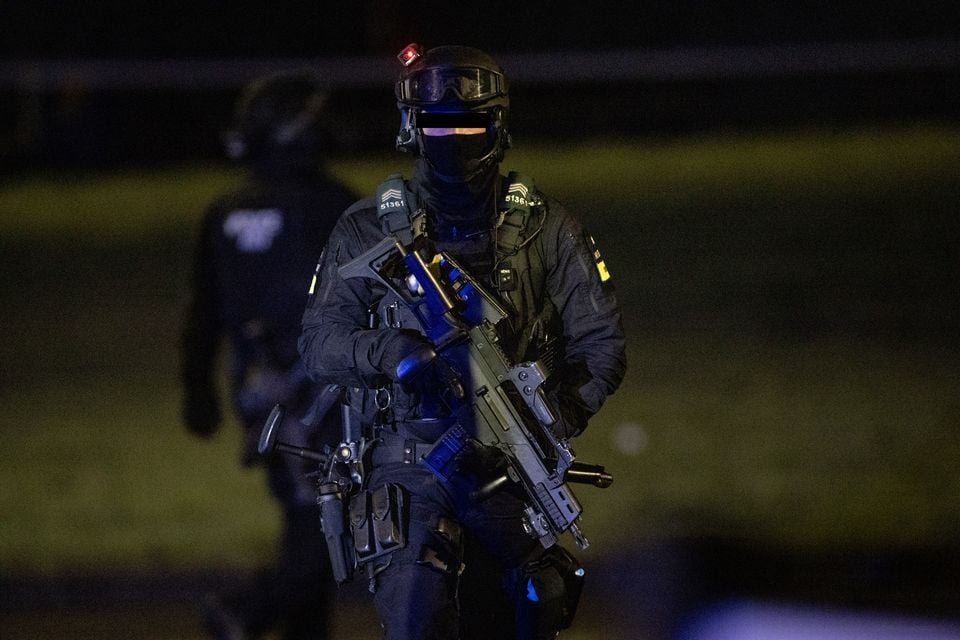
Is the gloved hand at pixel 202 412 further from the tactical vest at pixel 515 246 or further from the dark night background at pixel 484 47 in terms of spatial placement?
the dark night background at pixel 484 47

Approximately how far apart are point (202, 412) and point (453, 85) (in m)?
1.83

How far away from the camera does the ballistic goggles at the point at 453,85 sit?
320 centimetres

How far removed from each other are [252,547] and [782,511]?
2342mm

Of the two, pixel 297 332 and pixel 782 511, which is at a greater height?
pixel 297 332

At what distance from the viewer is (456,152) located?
10.6ft

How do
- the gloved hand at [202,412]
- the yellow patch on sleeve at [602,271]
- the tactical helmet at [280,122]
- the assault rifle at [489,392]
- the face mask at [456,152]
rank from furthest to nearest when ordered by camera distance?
the gloved hand at [202,412] < the tactical helmet at [280,122] < the yellow patch on sleeve at [602,271] < the face mask at [456,152] < the assault rifle at [489,392]

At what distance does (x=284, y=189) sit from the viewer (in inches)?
173

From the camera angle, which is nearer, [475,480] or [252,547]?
[475,480]

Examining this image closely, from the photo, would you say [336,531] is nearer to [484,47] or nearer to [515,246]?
[515,246]

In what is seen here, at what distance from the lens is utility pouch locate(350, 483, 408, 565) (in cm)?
312

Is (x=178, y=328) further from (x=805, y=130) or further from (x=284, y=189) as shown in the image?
(x=805, y=130)

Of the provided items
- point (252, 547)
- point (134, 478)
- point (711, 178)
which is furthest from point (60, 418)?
point (711, 178)

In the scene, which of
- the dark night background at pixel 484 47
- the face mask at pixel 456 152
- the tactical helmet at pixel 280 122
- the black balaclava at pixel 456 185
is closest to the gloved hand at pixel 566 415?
the black balaclava at pixel 456 185

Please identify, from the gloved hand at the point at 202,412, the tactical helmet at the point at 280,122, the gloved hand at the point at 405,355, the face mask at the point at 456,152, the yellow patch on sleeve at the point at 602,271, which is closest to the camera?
the gloved hand at the point at 405,355
